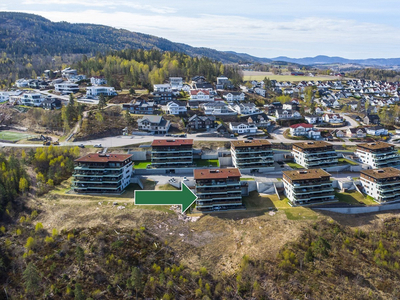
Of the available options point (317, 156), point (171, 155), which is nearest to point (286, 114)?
point (317, 156)

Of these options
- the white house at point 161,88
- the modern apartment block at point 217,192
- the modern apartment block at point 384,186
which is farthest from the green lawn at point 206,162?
the white house at point 161,88

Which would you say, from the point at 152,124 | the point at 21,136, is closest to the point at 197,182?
the point at 152,124

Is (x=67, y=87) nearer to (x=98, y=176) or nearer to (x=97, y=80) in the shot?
(x=97, y=80)

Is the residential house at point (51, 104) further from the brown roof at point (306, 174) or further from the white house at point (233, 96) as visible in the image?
the brown roof at point (306, 174)

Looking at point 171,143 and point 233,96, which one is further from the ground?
point 233,96

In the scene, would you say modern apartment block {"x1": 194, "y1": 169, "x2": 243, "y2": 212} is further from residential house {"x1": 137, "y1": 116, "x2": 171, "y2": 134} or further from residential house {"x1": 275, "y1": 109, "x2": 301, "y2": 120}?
residential house {"x1": 275, "y1": 109, "x2": 301, "y2": 120}

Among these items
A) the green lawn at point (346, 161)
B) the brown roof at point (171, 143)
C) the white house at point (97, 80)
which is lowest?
the green lawn at point (346, 161)
